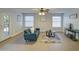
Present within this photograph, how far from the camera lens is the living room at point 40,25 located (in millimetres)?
3209

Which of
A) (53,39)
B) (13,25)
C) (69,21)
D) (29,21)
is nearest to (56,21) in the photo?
(69,21)

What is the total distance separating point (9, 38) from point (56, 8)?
4.26 ft

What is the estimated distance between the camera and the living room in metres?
3.21

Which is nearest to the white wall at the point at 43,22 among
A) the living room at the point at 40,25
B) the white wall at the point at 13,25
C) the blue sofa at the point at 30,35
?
the living room at the point at 40,25

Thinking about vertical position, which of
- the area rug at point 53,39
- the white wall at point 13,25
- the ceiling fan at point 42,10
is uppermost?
the ceiling fan at point 42,10

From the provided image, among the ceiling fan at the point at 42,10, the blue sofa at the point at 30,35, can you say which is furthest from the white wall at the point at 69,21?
the blue sofa at the point at 30,35

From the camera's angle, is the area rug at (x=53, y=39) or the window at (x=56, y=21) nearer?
the area rug at (x=53, y=39)

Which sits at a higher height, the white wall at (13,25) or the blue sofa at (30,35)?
the white wall at (13,25)

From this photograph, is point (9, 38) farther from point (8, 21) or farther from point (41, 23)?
point (41, 23)

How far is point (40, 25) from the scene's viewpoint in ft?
10.9

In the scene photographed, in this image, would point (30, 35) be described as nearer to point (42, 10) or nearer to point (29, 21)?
point (29, 21)

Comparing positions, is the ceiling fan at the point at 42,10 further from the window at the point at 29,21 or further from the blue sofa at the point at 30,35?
the blue sofa at the point at 30,35
